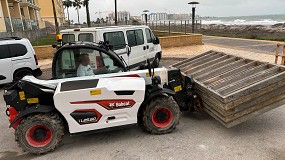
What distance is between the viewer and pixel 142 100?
396 cm

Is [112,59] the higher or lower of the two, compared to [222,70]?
higher

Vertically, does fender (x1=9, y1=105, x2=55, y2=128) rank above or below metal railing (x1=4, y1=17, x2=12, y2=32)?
below

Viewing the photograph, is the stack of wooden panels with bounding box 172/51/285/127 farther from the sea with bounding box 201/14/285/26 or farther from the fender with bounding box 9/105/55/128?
the sea with bounding box 201/14/285/26

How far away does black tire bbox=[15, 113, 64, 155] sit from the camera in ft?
12.1

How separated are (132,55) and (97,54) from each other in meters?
4.57

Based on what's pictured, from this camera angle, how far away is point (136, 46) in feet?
29.3

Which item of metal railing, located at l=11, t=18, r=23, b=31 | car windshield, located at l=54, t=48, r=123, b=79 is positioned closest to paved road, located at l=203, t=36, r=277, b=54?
car windshield, located at l=54, t=48, r=123, b=79

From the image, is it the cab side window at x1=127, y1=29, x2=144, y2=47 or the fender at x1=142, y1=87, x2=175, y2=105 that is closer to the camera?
the fender at x1=142, y1=87, x2=175, y2=105

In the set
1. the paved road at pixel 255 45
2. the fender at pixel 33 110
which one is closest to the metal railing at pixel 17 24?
the paved road at pixel 255 45

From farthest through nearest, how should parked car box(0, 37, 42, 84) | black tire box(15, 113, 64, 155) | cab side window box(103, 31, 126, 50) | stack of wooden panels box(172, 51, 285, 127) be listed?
parked car box(0, 37, 42, 84) → cab side window box(103, 31, 126, 50) → stack of wooden panels box(172, 51, 285, 127) → black tire box(15, 113, 64, 155)

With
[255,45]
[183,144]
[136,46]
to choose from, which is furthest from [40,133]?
[255,45]

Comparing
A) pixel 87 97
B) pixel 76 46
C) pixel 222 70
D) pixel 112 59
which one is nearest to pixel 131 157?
pixel 87 97

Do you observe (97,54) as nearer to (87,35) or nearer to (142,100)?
(142,100)

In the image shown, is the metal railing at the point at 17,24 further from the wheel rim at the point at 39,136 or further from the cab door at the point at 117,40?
the wheel rim at the point at 39,136
